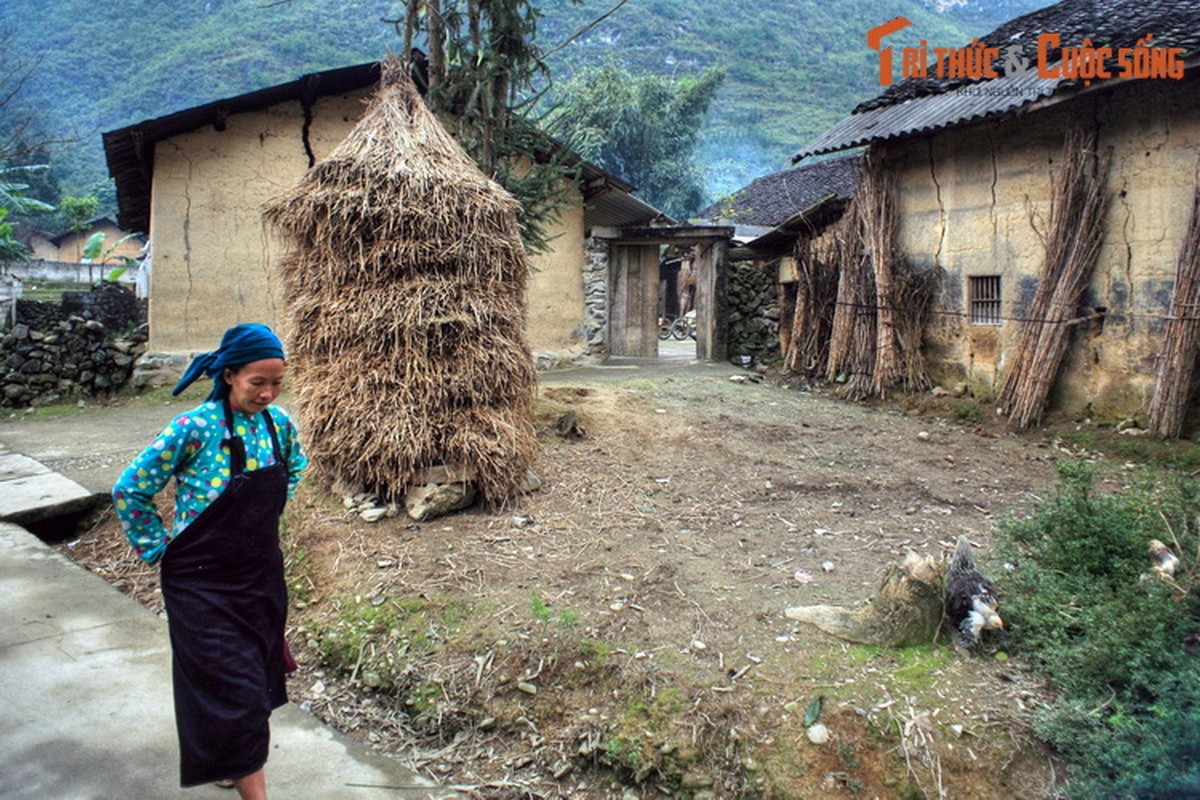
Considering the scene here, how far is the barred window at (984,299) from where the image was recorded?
848 centimetres

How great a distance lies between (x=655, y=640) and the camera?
11.0 feet

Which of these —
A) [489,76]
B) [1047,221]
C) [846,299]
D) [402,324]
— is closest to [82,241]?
[489,76]

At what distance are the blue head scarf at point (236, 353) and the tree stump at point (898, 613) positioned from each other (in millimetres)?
2560

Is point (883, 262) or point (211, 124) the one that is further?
point (211, 124)

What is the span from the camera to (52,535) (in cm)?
552

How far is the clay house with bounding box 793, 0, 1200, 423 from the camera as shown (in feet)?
22.2

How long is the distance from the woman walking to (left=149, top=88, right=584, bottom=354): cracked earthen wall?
7.90 meters

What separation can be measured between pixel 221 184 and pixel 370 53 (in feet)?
134

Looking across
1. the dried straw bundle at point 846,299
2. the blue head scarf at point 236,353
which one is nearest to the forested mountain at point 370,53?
the dried straw bundle at point 846,299

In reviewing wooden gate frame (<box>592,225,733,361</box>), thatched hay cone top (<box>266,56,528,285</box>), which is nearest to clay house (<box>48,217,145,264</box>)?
wooden gate frame (<box>592,225,733,361</box>)

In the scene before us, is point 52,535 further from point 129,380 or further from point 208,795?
point 129,380

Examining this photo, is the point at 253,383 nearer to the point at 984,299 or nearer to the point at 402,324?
the point at 402,324

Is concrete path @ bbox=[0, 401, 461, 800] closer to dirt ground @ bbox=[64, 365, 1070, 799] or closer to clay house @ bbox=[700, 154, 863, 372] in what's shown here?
dirt ground @ bbox=[64, 365, 1070, 799]

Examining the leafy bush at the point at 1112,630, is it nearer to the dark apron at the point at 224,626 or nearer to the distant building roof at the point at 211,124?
the dark apron at the point at 224,626
